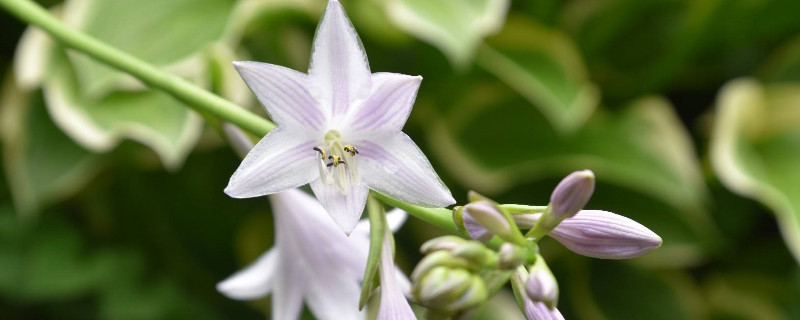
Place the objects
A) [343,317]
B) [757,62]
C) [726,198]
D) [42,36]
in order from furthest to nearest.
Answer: [757,62]
[726,198]
[42,36]
[343,317]

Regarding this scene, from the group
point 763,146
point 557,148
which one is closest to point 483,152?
point 557,148

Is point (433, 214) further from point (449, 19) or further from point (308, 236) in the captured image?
point (449, 19)

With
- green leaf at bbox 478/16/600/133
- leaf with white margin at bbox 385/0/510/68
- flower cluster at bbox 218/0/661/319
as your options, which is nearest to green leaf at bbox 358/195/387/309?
flower cluster at bbox 218/0/661/319

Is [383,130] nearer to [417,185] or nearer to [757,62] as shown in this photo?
[417,185]

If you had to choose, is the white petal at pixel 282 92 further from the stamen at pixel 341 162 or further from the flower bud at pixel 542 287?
the flower bud at pixel 542 287

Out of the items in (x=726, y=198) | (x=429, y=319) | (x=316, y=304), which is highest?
(x=429, y=319)

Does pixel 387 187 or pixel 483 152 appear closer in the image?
pixel 387 187

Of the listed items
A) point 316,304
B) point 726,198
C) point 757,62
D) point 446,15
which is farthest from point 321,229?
point 757,62
